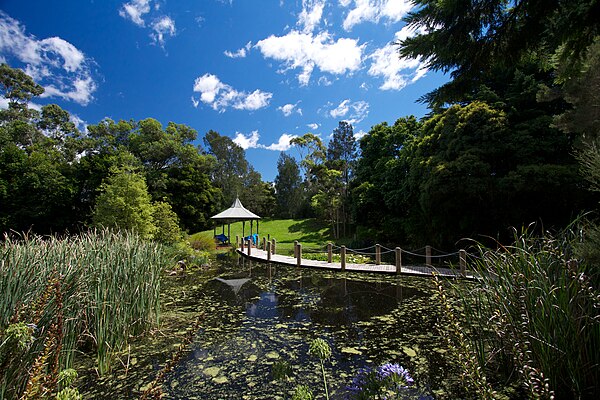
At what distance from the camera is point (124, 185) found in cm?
1148

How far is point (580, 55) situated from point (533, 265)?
219 centimetres

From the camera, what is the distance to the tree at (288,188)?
3506cm

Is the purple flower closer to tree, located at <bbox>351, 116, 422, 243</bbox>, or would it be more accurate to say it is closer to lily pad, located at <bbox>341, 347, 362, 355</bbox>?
lily pad, located at <bbox>341, 347, 362, 355</bbox>

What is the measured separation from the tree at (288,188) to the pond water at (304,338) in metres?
26.6

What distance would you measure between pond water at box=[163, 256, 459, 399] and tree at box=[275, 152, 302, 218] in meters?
26.6

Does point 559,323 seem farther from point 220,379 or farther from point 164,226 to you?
point 164,226

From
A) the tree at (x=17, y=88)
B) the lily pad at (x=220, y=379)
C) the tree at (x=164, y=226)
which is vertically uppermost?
the tree at (x=17, y=88)

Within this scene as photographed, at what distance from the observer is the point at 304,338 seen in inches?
180

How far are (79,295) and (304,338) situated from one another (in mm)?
3075

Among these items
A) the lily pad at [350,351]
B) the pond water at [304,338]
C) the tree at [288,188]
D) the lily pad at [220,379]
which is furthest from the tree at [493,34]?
the tree at [288,188]

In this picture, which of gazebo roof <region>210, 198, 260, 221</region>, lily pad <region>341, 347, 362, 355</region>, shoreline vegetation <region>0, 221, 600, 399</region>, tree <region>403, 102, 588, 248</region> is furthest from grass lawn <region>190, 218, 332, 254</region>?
shoreline vegetation <region>0, 221, 600, 399</region>

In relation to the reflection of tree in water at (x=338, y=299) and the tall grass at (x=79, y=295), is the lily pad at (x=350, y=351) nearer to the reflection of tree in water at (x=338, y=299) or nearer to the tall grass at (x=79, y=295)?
the reflection of tree in water at (x=338, y=299)

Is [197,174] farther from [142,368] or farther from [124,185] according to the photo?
[142,368]

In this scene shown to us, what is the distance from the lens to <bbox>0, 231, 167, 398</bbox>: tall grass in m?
2.37
